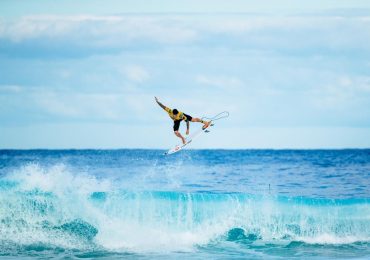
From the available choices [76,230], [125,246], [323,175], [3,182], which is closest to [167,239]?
[125,246]

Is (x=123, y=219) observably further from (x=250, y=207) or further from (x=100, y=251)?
(x=250, y=207)

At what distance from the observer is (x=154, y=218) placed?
19.7m

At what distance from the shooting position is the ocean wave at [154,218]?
18188mm

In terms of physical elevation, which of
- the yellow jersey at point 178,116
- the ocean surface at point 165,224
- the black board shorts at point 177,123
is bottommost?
the ocean surface at point 165,224

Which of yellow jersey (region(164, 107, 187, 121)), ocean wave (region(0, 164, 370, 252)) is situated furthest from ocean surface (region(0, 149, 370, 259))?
yellow jersey (region(164, 107, 187, 121))

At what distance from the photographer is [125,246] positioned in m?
17.5

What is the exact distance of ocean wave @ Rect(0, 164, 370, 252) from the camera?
18188 mm

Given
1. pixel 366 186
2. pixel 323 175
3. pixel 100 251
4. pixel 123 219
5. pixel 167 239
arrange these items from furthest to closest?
pixel 323 175 → pixel 366 186 → pixel 123 219 → pixel 167 239 → pixel 100 251

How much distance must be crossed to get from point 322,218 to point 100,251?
7.79 meters

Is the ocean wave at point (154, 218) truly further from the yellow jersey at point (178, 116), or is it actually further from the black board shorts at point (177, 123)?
the yellow jersey at point (178, 116)

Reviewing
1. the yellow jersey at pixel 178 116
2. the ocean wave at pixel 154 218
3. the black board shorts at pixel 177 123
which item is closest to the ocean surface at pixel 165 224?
the ocean wave at pixel 154 218

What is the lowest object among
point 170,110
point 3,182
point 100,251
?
point 100,251

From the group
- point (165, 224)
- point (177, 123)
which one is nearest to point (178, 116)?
point (177, 123)

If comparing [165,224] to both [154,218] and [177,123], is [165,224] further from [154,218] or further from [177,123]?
[177,123]
